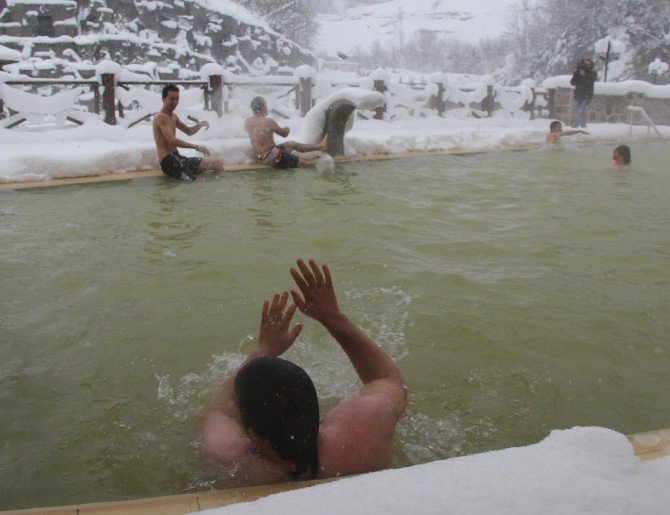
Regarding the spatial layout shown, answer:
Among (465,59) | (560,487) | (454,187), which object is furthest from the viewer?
(465,59)

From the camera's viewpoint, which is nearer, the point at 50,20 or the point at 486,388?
the point at 486,388

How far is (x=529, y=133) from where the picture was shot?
41.2 ft

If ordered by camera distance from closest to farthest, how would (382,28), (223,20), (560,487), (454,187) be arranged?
(560,487) < (454,187) < (223,20) < (382,28)

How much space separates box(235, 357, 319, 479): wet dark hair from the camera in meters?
1.72

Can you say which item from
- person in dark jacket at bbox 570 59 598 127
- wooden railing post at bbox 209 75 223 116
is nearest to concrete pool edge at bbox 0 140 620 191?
wooden railing post at bbox 209 75 223 116

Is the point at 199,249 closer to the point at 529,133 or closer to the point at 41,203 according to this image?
the point at 41,203

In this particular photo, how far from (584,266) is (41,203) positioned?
226 inches

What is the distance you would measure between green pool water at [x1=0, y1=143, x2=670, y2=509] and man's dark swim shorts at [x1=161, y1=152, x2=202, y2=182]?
712 mm

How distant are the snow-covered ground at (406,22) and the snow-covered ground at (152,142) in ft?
150

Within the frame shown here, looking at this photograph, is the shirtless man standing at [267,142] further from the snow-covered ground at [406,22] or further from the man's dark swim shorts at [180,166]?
the snow-covered ground at [406,22]

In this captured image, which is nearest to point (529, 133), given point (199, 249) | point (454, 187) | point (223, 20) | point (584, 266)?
point (454, 187)

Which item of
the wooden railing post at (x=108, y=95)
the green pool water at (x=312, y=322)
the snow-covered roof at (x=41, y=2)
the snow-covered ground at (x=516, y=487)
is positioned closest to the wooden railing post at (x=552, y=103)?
the green pool water at (x=312, y=322)

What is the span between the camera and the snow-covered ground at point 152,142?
758cm

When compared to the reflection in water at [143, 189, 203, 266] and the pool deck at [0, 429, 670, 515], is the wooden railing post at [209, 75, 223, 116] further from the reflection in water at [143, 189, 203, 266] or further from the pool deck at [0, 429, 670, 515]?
the pool deck at [0, 429, 670, 515]
